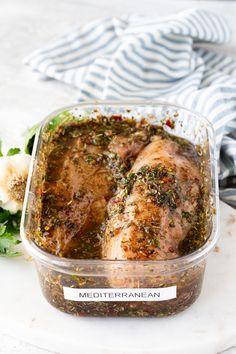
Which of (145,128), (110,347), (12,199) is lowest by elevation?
(110,347)

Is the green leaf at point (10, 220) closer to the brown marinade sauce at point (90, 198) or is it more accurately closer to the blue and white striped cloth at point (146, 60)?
the brown marinade sauce at point (90, 198)

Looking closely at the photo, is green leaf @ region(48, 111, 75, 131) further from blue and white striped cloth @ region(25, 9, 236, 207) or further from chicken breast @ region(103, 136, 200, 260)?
blue and white striped cloth @ region(25, 9, 236, 207)

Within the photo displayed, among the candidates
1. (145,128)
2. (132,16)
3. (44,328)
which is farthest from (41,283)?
(132,16)

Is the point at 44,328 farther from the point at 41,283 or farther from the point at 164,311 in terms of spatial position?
the point at 164,311

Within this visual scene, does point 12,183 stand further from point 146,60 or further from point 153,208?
point 146,60

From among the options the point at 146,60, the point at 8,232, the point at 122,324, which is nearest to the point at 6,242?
the point at 8,232

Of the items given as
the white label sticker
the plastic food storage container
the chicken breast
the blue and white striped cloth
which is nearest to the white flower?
the plastic food storage container

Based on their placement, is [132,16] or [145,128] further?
[132,16]
